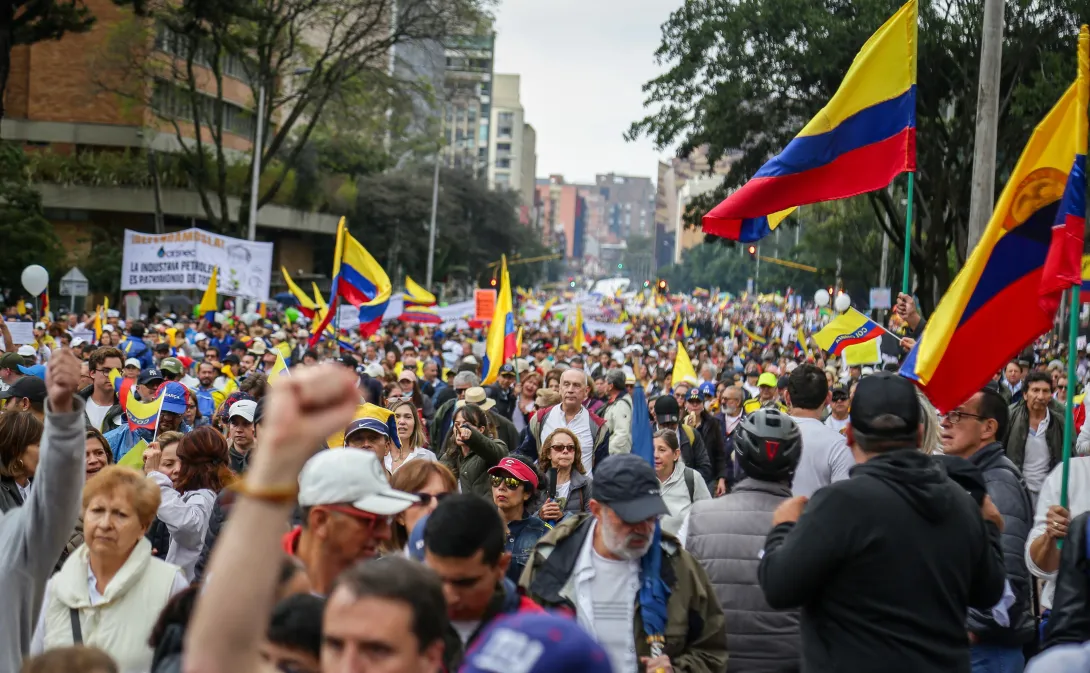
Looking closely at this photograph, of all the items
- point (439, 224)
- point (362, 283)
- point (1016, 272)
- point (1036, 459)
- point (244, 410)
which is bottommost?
point (1036, 459)

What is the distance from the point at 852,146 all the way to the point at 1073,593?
5524mm

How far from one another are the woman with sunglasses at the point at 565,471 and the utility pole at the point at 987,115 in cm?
719

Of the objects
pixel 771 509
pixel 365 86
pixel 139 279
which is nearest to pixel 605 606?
pixel 771 509

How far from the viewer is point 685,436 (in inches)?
424

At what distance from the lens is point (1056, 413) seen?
377 inches

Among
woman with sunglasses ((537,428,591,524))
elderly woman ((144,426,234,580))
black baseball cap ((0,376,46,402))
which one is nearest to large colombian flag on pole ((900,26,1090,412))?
woman with sunglasses ((537,428,591,524))

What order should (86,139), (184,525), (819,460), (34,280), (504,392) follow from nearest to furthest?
(819,460) → (184,525) → (504,392) → (34,280) → (86,139)

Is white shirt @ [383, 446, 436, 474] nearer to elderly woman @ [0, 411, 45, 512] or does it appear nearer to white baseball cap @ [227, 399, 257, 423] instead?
white baseball cap @ [227, 399, 257, 423]

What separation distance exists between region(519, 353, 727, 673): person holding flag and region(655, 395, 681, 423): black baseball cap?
19.6 ft

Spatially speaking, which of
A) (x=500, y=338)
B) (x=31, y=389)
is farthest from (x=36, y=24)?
(x=31, y=389)

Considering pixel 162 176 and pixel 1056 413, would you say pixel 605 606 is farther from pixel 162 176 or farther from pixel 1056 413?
pixel 162 176

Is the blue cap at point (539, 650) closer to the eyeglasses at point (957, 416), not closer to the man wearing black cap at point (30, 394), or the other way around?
the eyeglasses at point (957, 416)

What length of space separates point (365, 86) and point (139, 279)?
51.0 feet

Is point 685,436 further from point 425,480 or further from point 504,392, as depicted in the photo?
point 425,480
